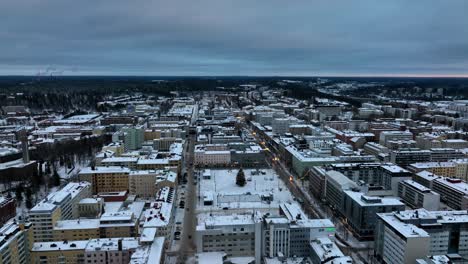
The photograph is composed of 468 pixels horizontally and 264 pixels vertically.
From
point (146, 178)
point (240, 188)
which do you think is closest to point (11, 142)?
point (146, 178)

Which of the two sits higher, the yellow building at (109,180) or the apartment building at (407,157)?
the apartment building at (407,157)

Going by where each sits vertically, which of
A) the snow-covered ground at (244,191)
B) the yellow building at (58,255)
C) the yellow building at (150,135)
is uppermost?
the yellow building at (150,135)

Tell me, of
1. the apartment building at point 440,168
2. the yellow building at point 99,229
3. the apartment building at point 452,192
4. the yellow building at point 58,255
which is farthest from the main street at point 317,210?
the yellow building at point 58,255

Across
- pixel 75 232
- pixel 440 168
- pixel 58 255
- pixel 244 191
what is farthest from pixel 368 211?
pixel 58 255

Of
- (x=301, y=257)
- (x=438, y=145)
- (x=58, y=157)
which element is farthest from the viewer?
(x=438, y=145)

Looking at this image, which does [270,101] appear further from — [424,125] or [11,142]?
[11,142]

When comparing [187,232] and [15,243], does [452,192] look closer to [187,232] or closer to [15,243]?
[187,232]

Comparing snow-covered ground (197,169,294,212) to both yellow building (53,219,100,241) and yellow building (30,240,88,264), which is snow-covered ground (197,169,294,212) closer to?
yellow building (53,219,100,241)

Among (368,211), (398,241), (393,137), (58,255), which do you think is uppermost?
(393,137)

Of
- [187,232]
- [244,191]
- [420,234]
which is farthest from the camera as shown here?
[244,191]

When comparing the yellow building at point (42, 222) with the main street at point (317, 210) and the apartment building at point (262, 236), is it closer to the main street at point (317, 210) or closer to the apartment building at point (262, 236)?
the apartment building at point (262, 236)

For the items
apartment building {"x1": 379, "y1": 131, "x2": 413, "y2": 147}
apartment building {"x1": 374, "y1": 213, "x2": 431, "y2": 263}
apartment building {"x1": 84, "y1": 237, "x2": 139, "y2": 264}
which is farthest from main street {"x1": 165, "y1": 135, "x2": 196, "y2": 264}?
apartment building {"x1": 379, "y1": 131, "x2": 413, "y2": 147}
